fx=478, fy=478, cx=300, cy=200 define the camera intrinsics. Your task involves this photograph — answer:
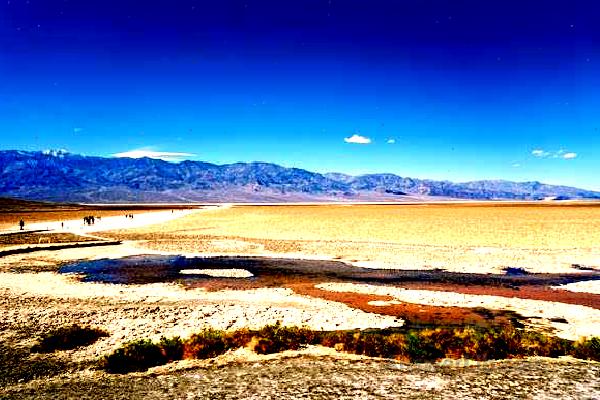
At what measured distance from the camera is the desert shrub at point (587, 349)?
13.0 meters

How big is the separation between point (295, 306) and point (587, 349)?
10.1 metres

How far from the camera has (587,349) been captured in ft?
43.6

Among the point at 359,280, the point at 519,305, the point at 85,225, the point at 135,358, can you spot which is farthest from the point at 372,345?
the point at 85,225

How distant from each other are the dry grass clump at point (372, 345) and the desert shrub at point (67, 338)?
5.84ft

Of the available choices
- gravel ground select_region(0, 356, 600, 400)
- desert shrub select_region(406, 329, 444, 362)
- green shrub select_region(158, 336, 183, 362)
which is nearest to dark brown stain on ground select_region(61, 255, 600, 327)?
desert shrub select_region(406, 329, 444, 362)

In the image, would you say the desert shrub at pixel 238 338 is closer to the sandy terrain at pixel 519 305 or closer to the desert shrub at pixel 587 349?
the sandy terrain at pixel 519 305

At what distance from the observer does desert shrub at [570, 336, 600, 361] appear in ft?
42.8

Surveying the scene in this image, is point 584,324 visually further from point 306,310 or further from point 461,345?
point 306,310

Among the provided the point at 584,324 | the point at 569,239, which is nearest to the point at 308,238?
the point at 569,239

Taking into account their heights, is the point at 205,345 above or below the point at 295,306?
above

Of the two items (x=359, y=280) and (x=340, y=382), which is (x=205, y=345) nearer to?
(x=340, y=382)

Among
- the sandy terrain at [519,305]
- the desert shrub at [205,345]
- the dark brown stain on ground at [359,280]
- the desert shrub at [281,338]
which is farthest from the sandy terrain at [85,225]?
the desert shrub at [281,338]

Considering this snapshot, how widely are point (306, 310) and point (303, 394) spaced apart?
317 inches

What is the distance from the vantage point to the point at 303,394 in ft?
34.1
